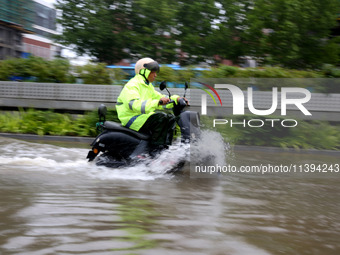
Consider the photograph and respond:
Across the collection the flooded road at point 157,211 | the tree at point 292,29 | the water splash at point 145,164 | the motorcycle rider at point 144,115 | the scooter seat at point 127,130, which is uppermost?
the tree at point 292,29

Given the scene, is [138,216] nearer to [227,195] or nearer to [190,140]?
[227,195]

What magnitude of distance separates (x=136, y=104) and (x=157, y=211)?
6.76 ft

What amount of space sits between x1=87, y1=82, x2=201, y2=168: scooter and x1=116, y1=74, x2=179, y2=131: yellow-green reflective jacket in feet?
0.43

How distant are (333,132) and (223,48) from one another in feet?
32.5

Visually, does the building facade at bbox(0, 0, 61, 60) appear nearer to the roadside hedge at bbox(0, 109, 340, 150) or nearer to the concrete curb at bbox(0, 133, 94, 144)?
the roadside hedge at bbox(0, 109, 340, 150)

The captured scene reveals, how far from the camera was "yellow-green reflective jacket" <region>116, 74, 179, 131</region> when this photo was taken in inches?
244

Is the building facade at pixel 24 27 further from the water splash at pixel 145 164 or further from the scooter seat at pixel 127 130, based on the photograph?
the scooter seat at pixel 127 130

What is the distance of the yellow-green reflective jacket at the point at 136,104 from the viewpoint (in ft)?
20.3

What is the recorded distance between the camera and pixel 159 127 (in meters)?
6.41

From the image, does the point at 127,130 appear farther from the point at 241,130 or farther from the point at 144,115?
the point at 241,130

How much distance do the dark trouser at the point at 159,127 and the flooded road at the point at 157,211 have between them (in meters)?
0.36

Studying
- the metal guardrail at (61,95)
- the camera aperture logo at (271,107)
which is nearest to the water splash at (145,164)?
the camera aperture logo at (271,107)

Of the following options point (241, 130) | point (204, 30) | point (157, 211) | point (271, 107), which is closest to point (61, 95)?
point (241, 130)

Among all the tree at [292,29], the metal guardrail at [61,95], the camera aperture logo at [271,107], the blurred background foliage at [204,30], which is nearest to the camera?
the camera aperture logo at [271,107]
